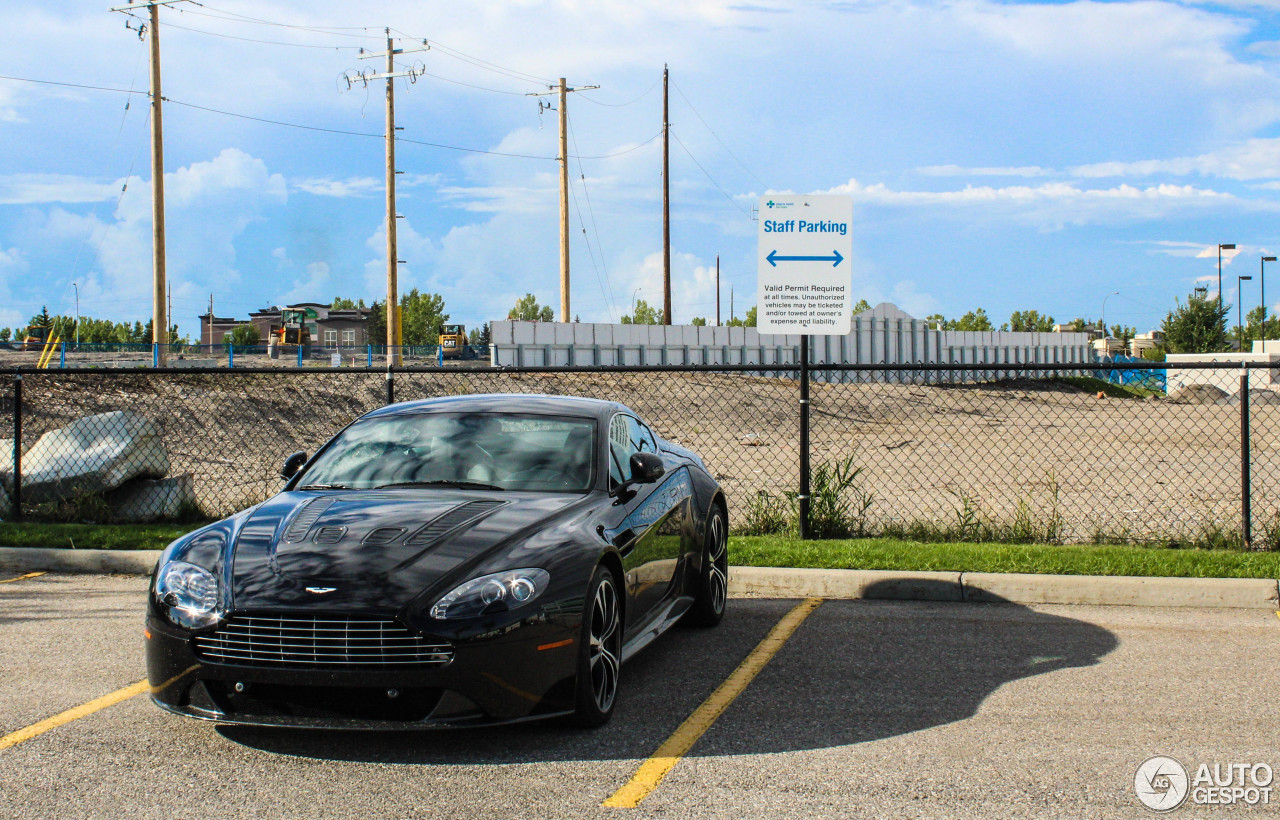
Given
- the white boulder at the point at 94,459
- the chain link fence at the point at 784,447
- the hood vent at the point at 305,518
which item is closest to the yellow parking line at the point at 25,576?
the chain link fence at the point at 784,447

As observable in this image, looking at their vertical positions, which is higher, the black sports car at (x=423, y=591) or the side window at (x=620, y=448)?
the side window at (x=620, y=448)

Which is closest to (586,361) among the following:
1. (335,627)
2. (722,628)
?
(722,628)

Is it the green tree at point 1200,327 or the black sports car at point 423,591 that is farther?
the green tree at point 1200,327

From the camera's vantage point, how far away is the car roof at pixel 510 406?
20.0 feet

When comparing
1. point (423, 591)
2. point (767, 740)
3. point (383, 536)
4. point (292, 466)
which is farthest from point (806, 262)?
point (423, 591)

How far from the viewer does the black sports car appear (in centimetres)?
417

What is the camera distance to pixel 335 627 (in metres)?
4.17

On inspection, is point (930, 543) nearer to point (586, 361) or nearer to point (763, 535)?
point (763, 535)

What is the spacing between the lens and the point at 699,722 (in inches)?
193

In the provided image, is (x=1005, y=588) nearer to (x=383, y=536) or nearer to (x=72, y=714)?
(x=383, y=536)

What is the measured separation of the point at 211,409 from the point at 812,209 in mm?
17544

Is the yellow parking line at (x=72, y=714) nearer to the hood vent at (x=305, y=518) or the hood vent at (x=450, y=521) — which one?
the hood vent at (x=305, y=518)

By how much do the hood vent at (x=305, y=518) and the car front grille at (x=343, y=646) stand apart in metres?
0.57

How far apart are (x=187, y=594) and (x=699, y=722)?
2211 millimetres
